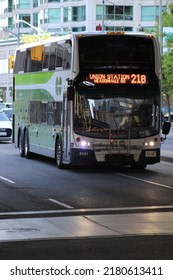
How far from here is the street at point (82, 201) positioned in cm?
1127

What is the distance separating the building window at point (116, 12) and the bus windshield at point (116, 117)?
80840 mm

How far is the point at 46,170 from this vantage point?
1003 inches

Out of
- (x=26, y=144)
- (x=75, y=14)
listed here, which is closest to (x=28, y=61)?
(x=26, y=144)

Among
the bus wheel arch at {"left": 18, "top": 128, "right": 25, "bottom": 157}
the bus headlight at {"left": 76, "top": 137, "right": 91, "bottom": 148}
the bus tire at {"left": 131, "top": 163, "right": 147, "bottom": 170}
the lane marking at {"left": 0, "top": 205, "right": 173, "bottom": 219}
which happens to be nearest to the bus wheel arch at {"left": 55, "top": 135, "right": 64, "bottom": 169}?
the bus headlight at {"left": 76, "top": 137, "right": 91, "bottom": 148}

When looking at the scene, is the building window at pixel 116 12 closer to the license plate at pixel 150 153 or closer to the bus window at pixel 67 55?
the bus window at pixel 67 55

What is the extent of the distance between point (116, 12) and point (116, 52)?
270 ft

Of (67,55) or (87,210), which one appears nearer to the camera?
(87,210)

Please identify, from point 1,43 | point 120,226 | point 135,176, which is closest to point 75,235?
point 120,226

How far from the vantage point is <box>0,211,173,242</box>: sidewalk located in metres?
12.9

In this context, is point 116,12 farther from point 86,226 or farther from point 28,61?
point 86,226

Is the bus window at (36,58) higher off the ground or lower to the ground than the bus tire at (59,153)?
higher

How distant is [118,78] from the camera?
2444cm

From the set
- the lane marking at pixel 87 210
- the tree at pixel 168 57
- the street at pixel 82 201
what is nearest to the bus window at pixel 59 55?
the street at pixel 82 201

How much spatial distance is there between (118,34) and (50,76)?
3.69m
